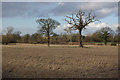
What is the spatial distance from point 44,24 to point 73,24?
17.3 meters

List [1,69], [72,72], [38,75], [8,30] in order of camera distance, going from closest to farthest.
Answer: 1. [38,75]
2. [72,72]
3. [1,69]
4. [8,30]

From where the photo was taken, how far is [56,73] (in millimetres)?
8273

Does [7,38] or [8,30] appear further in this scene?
[8,30]

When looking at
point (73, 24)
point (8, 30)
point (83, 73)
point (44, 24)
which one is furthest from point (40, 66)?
point (8, 30)

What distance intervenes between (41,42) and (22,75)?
65285mm

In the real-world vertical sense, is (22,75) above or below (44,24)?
below

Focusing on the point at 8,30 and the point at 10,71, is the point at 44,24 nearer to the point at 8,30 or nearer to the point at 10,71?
the point at 8,30

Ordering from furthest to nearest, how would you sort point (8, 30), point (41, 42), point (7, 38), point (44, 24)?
point (41, 42)
point (8, 30)
point (7, 38)
point (44, 24)

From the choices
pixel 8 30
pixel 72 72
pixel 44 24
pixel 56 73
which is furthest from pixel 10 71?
pixel 8 30

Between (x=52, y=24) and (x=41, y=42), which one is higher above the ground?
(x=52, y=24)

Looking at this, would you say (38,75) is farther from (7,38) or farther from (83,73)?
(7,38)

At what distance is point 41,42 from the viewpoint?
72.9m

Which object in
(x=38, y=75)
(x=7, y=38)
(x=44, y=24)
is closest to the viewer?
(x=38, y=75)

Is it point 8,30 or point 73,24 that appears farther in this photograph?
point 8,30
